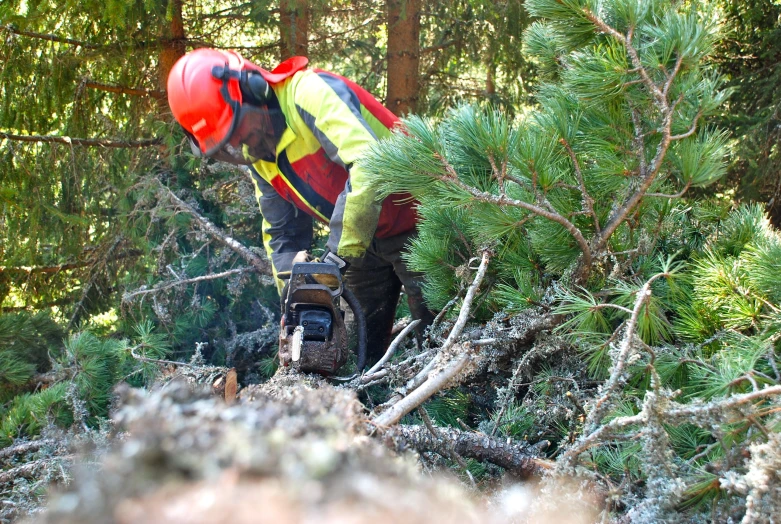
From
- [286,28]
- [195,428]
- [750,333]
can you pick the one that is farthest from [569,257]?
[286,28]

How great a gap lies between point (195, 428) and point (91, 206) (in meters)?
4.42

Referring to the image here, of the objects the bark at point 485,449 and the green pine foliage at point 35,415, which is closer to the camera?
the bark at point 485,449

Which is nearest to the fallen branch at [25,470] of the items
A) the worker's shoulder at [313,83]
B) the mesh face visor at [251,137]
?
the mesh face visor at [251,137]

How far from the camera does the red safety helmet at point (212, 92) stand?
2984 mm

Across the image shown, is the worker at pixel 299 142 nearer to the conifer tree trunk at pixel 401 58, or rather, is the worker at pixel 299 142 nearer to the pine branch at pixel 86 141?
the pine branch at pixel 86 141

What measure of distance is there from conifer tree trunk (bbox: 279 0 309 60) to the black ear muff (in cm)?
118

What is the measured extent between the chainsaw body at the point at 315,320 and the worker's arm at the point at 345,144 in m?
0.17

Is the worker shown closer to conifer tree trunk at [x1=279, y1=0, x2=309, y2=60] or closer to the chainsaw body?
the chainsaw body

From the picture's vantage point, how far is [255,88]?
307 centimetres

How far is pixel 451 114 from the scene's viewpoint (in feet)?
6.30

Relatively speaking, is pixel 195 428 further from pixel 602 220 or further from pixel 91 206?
pixel 91 206

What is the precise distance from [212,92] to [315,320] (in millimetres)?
1259

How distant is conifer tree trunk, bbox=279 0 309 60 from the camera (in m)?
4.26

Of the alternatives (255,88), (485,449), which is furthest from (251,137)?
(485,449)
